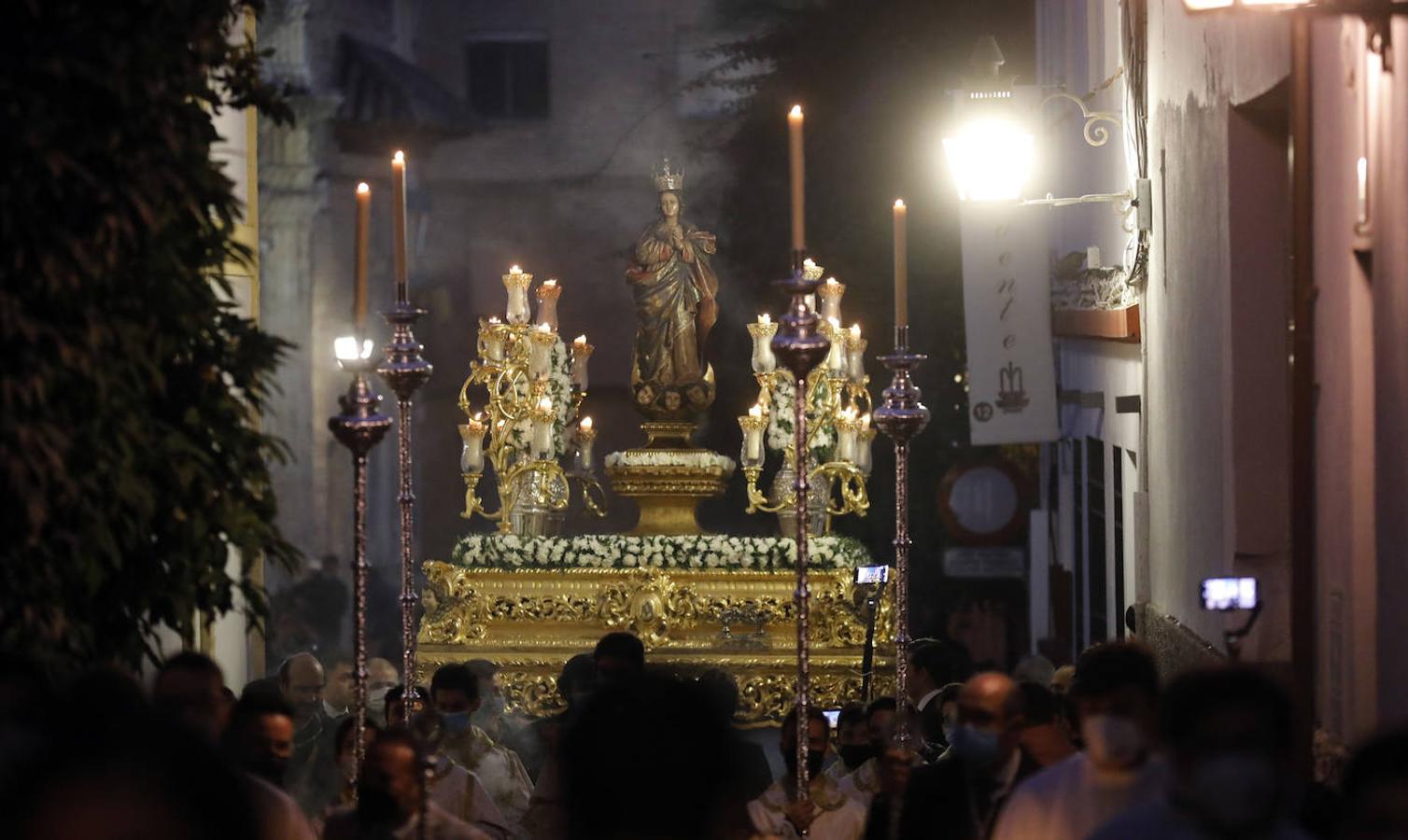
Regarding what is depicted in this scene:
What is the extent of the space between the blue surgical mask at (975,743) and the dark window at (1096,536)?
13.0 m

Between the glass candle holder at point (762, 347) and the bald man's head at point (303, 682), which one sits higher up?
the glass candle holder at point (762, 347)

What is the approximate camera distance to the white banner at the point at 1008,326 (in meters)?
18.1

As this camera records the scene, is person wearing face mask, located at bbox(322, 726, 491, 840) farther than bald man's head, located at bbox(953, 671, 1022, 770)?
No

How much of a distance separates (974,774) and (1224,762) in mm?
2374

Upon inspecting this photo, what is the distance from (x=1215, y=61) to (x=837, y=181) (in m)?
19.4

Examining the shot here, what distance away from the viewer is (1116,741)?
6.53m

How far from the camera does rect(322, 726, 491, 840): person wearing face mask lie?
269 inches

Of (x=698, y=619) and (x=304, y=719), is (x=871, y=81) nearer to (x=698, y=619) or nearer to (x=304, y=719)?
(x=698, y=619)

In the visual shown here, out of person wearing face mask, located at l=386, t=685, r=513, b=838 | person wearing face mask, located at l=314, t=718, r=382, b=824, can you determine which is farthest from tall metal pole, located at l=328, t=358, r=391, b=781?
person wearing face mask, located at l=386, t=685, r=513, b=838

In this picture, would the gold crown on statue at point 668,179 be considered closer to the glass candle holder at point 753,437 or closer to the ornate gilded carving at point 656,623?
the glass candle holder at point 753,437

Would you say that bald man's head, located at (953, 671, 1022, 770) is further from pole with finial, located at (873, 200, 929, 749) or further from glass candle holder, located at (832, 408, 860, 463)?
glass candle holder, located at (832, 408, 860, 463)

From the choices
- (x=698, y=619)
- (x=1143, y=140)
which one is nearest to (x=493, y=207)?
(x=698, y=619)

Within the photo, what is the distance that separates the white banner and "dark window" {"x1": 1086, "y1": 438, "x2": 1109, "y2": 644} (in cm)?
238

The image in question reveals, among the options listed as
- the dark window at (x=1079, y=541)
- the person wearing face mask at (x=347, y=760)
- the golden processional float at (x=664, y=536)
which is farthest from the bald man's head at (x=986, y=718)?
the dark window at (x=1079, y=541)
